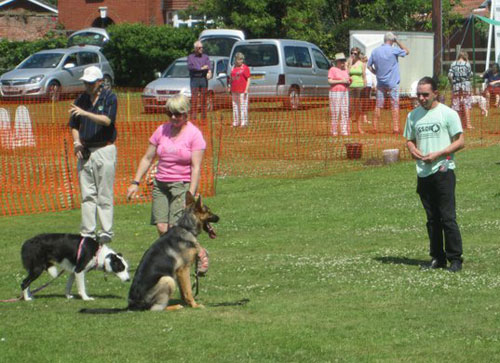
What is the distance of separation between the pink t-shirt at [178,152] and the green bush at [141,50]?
1120 inches

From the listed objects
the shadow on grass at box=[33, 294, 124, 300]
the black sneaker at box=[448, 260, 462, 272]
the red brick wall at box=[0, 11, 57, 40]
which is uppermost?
the red brick wall at box=[0, 11, 57, 40]

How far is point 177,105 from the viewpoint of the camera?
9008mm

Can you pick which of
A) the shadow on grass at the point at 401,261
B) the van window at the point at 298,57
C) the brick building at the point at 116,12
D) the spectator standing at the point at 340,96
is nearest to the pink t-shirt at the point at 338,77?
the spectator standing at the point at 340,96

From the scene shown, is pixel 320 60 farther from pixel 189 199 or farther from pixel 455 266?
pixel 189 199

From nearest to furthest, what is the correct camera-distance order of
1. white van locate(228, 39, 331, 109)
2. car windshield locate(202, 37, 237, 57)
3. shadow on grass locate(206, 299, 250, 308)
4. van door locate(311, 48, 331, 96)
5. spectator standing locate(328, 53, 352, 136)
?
shadow on grass locate(206, 299, 250, 308), spectator standing locate(328, 53, 352, 136), white van locate(228, 39, 331, 109), van door locate(311, 48, 331, 96), car windshield locate(202, 37, 237, 57)

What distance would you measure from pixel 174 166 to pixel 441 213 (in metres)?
2.71

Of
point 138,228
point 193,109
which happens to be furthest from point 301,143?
point 138,228

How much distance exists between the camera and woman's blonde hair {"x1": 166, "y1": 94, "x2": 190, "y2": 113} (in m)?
9.01

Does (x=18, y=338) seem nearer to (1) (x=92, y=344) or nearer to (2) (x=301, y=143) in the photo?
(1) (x=92, y=344)

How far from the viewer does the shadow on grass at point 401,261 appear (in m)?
10.2

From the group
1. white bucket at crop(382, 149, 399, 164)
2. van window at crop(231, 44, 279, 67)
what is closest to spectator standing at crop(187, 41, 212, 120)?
van window at crop(231, 44, 279, 67)

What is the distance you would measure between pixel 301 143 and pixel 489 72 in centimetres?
944

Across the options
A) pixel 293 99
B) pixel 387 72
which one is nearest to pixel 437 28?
pixel 293 99

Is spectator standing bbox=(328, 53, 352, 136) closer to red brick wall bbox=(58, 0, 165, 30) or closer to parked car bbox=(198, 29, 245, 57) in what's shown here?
parked car bbox=(198, 29, 245, 57)
